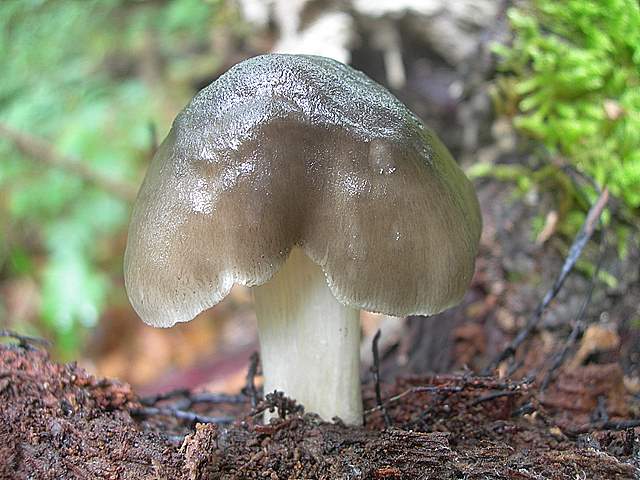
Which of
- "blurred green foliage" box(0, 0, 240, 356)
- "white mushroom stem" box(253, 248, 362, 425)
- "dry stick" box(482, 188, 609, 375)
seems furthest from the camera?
"blurred green foliage" box(0, 0, 240, 356)

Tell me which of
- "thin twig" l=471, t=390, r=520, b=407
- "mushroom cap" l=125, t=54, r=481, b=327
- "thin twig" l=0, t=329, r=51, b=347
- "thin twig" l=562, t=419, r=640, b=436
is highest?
"mushroom cap" l=125, t=54, r=481, b=327

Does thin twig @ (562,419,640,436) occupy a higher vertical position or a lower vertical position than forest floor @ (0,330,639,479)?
lower

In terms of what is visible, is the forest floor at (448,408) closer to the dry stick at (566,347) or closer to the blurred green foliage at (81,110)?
the dry stick at (566,347)

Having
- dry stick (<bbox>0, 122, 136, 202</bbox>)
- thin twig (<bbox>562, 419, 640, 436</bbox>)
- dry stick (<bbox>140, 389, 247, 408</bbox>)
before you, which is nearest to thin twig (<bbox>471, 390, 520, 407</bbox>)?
thin twig (<bbox>562, 419, 640, 436</bbox>)

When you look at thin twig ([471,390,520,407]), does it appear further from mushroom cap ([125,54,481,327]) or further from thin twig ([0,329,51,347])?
thin twig ([0,329,51,347])

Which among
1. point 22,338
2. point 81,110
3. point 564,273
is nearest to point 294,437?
point 22,338

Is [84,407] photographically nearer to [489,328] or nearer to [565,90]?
[489,328]

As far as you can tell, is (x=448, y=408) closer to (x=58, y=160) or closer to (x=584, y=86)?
(x=584, y=86)
